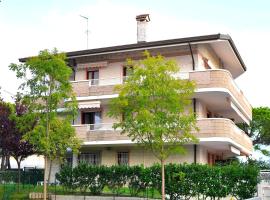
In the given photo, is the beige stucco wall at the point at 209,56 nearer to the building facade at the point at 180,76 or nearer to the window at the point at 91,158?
the building facade at the point at 180,76

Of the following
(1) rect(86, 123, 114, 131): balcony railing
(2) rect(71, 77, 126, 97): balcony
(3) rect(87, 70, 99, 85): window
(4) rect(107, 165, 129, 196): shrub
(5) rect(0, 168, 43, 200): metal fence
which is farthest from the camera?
(3) rect(87, 70, 99, 85): window

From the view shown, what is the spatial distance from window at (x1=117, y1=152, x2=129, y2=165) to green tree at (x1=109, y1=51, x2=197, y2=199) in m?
11.0

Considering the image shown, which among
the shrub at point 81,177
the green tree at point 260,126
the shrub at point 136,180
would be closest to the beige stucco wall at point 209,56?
the shrub at point 136,180

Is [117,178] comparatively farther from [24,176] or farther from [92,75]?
[92,75]

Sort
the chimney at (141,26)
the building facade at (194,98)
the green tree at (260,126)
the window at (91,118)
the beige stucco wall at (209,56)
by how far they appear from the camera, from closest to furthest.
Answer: the building facade at (194,98) < the beige stucco wall at (209,56) < the window at (91,118) < the chimney at (141,26) < the green tree at (260,126)

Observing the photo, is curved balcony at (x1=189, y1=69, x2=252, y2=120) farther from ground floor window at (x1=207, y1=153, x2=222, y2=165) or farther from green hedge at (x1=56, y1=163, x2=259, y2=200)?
green hedge at (x1=56, y1=163, x2=259, y2=200)

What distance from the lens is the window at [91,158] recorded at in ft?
118

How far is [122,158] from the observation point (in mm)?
35250

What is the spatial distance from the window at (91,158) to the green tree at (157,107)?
12464 millimetres

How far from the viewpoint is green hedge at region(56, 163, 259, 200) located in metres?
25.1

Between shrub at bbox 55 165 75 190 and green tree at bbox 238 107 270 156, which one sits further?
green tree at bbox 238 107 270 156

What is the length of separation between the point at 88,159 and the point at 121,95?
13.6 meters

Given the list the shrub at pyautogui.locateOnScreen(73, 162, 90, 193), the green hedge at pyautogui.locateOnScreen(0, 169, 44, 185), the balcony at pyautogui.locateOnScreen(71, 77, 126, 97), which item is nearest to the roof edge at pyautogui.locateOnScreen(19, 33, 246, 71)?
the balcony at pyautogui.locateOnScreen(71, 77, 126, 97)

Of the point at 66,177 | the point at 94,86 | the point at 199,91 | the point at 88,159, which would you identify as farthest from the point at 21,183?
the point at 199,91
